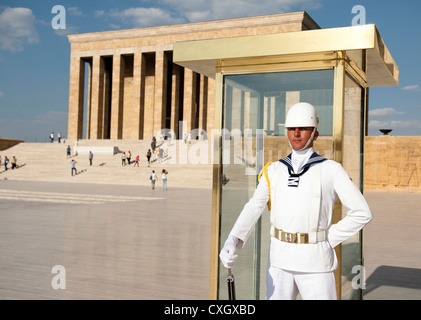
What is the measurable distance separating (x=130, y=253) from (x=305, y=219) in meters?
5.20

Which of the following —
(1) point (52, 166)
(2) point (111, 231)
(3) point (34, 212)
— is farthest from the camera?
(1) point (52, 166)

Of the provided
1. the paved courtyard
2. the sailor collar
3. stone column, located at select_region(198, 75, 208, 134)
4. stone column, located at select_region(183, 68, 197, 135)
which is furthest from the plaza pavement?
stone column, located at select_region(198, 75, 208, 134)

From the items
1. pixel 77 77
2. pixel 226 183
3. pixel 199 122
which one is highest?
pixel 77 77

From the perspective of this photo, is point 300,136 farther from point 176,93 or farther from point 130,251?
point 176,93

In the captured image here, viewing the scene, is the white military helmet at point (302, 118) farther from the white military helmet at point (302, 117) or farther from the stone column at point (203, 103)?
the stone column at point (203, 103)

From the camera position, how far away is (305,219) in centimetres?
290

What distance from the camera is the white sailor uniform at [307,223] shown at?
282 centimetres

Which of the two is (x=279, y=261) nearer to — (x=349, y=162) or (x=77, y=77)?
(x=349, y=162)

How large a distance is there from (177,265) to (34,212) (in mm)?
7898

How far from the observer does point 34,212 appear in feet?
43.6

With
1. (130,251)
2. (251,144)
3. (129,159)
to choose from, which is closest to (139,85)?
(129,159)

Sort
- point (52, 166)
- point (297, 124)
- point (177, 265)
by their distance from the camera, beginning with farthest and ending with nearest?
point (52, 166)
point (177, 265)
point (297, 124)

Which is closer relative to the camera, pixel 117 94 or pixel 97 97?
pixel 117 94
